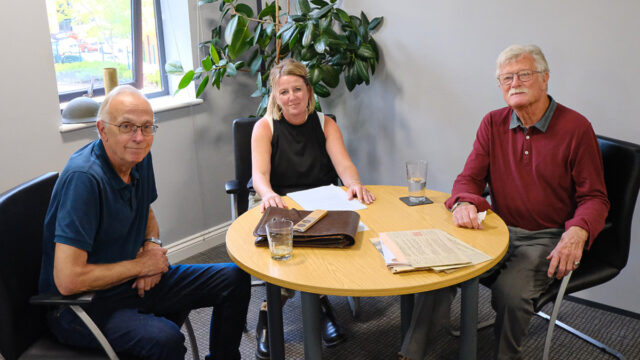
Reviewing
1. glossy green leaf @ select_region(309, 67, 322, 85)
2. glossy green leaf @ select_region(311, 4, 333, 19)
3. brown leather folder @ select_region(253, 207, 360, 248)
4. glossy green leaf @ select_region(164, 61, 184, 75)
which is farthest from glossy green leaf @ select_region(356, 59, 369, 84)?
brown leather folder @ select_region(253, 207, 360, 248)

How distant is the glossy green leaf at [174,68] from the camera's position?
3318mm

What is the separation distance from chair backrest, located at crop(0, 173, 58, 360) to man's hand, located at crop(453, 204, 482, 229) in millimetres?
1421

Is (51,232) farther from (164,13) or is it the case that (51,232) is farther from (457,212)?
(164,13)

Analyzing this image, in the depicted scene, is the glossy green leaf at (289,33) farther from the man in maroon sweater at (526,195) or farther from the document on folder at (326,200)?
the man in maroon sweater at (526,195)

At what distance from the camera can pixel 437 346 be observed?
2480 millimetres

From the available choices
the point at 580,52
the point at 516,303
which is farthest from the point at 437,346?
the point at 580,52

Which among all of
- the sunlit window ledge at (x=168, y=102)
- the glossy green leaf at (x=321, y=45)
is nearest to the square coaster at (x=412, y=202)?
the glossy green leaf at (x=321, y=45)

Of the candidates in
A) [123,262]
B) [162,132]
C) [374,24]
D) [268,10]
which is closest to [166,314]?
[123,262]

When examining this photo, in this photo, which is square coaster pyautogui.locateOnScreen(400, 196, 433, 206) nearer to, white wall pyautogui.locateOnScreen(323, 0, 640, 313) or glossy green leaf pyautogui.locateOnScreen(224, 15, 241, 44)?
white wall pyautogui.locateOnScreen(323, 0, 640, 313)

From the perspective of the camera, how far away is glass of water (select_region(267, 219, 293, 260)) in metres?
1.69

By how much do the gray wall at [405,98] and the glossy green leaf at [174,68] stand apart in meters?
0.19

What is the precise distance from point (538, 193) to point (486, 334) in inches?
30.5

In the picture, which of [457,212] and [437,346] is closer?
[457,212]

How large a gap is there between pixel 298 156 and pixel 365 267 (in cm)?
114
